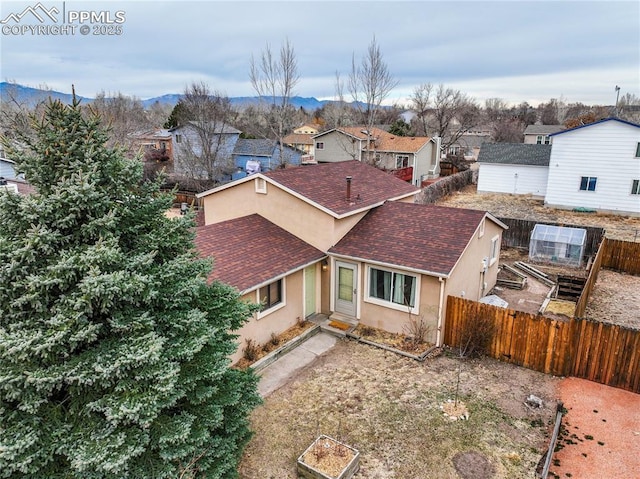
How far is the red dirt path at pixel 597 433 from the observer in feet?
26.3

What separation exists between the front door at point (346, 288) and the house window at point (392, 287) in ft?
2.15

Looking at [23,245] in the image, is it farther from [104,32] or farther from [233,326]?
[104,32]

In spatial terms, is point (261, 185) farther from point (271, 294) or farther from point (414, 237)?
point (414, 237)

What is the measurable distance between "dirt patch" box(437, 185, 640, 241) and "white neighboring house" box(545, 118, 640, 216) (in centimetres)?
100

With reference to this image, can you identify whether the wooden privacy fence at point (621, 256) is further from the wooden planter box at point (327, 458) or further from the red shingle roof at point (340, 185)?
the wooden planter box at point (327, 458)

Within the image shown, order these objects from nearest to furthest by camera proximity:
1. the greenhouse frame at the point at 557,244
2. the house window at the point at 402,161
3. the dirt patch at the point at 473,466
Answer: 1. the dirt patch at the point at 473,466
2. the greenhouse frame at the point at 557,244
3. the house window at the point at 402,161

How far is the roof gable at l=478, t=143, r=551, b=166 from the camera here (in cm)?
3494

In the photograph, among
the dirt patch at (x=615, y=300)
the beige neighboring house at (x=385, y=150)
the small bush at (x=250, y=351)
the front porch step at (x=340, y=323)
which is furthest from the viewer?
the beige neighboring house at (x=385, y=150)

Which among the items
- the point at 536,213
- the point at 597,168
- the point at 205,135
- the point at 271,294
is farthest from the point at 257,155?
the point at 271,294

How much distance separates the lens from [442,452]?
8430 mm

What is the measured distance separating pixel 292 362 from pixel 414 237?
594 centimetres

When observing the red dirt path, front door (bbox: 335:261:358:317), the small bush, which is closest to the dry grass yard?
the red dirt path

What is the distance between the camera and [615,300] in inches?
645

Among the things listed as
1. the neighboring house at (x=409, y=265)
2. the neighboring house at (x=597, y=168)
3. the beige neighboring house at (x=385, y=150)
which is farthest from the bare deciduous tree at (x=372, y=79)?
the neighboring house at (x=409, y=265)
